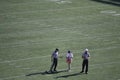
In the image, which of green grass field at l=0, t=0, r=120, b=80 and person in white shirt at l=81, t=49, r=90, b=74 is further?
green grass field at l=0, t=0, r=120, b=80

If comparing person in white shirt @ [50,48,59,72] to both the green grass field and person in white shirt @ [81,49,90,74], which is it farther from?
person in white shirt @ [81,49,90,74]

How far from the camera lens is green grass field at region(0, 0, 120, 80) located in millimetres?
26953

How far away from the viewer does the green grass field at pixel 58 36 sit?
88.4 feet

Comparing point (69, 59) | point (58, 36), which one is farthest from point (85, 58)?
point (58, 36)

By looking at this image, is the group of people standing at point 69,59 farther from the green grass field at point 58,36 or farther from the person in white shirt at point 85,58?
the green grass field at point 58,36

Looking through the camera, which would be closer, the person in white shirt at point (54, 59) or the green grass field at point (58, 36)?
the person in white shirt at point (54, 59)

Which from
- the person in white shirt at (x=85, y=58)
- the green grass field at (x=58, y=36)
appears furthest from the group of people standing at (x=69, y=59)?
the green grass field at (x=58, y=36)

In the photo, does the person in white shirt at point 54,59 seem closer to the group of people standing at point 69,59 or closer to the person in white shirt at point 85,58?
the group of people standing at point 69,59

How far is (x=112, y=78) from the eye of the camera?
25.5 metres

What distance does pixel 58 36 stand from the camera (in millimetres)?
35875

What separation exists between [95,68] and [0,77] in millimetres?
5926

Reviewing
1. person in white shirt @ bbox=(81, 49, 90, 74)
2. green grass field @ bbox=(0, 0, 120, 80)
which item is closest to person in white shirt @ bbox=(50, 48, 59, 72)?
green grass field @ bbox=(0, 0, 120, 80)

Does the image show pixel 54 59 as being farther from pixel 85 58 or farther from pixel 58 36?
pixel 58 36

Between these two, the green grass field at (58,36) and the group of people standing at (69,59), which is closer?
the group of people standing at (69,59)
